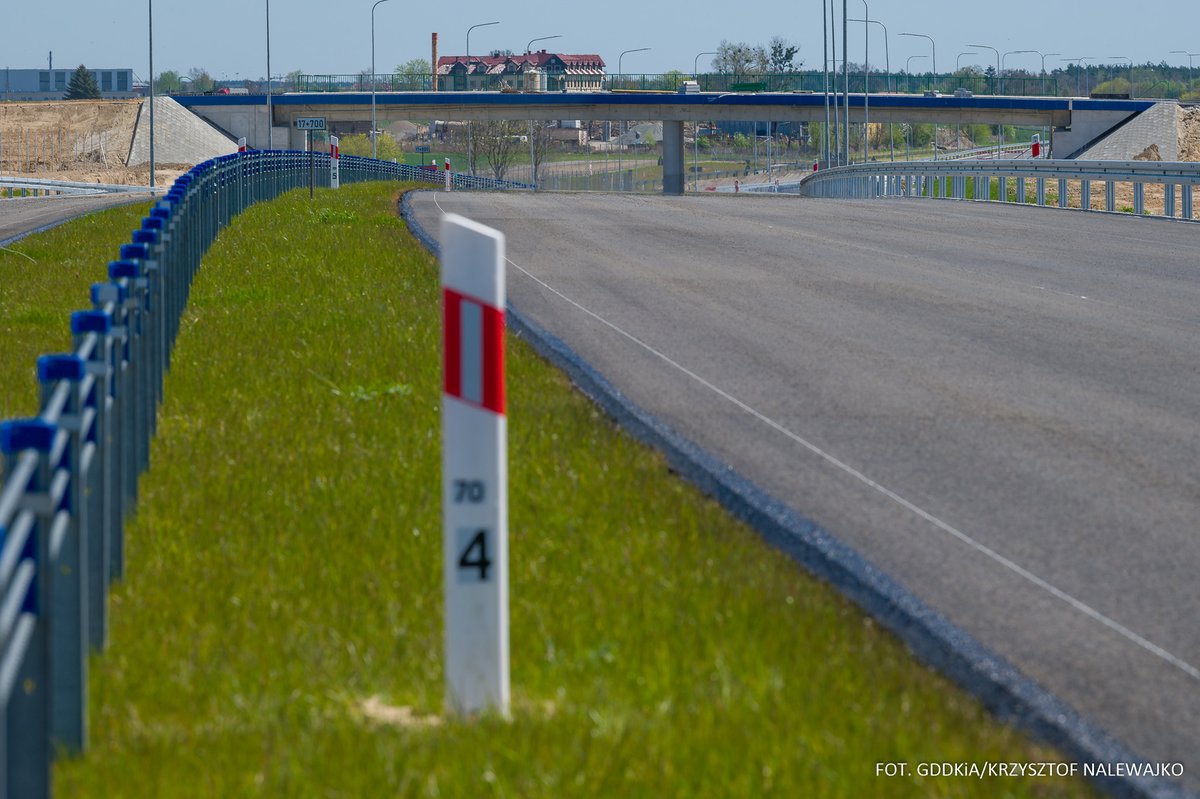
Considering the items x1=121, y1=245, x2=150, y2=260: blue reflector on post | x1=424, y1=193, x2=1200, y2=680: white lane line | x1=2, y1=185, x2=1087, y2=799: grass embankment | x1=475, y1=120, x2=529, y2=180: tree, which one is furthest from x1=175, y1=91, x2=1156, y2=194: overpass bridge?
x1=2, y1=185, x2=1087, y2=799: grass embankment

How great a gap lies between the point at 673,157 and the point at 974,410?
10121 cm

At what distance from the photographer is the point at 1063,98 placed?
109m

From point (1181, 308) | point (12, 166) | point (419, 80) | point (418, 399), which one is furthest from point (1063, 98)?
point (418, 399)

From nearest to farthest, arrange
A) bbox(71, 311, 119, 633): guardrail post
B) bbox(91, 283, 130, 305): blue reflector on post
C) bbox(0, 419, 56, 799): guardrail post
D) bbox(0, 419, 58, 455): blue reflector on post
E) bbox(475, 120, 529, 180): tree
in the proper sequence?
bbox(0, 419, 56, 799): guardrail post
bbox(0, 419, 58, 455): blue reflector on post
bbox(71, 311, 119, 633): guardrail post
bbox(91, 283, 130, 305): blue reflector on post
bbox(475, 120, 529, 180): tree

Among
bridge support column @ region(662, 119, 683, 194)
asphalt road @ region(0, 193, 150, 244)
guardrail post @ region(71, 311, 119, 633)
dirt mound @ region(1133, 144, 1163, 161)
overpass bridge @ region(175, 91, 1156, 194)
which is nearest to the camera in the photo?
guardrail post @ region(71, 311, 119, 633)

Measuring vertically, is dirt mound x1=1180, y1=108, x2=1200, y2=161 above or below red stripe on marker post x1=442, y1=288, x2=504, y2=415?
above

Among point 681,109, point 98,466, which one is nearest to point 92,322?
point 98,466

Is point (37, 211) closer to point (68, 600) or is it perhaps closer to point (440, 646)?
point (440, 646)

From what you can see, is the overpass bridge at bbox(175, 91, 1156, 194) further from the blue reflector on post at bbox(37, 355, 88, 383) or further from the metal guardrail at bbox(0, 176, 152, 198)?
the blue reflector on post at bbox(37, 355, 88, 383)

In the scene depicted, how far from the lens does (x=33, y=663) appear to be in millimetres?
4102

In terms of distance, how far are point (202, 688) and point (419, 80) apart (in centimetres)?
12101

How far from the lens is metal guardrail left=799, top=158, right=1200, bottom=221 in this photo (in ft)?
109

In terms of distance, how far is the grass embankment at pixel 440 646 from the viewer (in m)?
4.43

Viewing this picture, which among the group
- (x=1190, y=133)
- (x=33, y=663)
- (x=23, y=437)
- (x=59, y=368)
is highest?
(x=1190, y=133)
